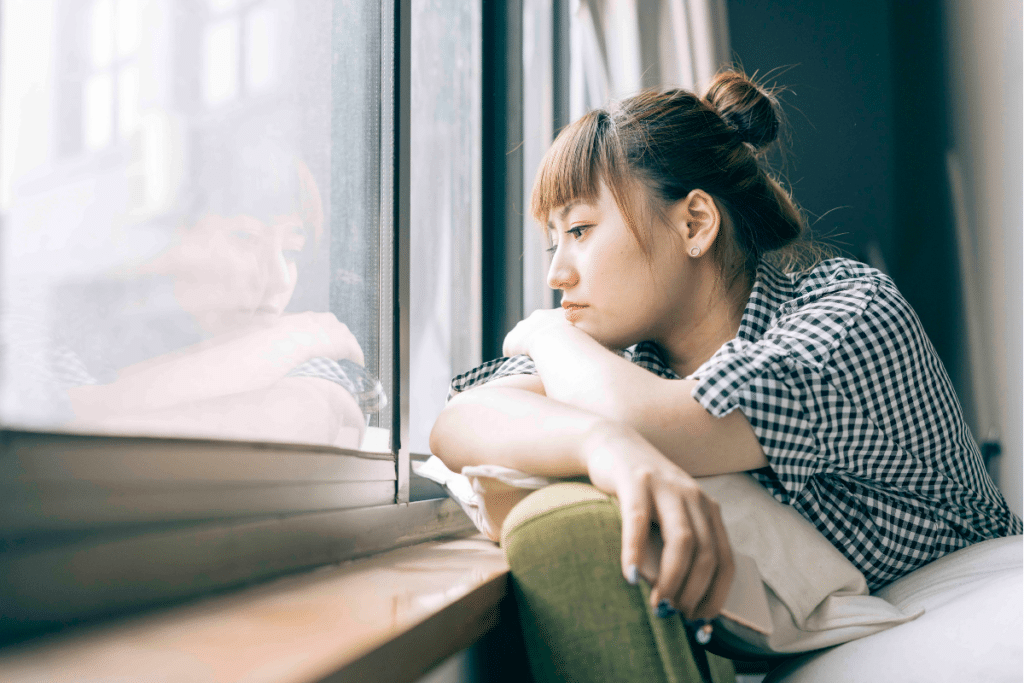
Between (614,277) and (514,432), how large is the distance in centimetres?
32

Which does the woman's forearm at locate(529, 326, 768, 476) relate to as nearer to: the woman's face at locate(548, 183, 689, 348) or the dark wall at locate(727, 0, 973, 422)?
the woman's face at locate(548, 183, 689, 348)

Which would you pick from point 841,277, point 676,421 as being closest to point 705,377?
point 676,421

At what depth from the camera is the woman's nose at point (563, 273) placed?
2.96ft

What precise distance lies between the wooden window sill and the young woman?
142mm

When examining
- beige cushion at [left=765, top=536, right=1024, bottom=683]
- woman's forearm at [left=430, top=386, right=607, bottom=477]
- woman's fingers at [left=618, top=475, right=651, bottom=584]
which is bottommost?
beige cushion at [left=765, top=536, right=1024, bottom=683]

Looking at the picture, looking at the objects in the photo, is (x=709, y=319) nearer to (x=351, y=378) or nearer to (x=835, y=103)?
(x=351, y=378)

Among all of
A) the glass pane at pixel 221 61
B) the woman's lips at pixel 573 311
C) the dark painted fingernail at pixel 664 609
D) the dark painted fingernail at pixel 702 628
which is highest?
the glass pane at pixel 221 61

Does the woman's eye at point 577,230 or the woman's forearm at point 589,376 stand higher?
the woman's eye at point 577,230

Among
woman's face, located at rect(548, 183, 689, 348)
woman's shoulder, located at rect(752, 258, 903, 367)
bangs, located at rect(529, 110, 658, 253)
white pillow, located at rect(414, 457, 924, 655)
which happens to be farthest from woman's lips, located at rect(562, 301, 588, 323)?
white pillow, located at rect(414, 457, 924, 655)

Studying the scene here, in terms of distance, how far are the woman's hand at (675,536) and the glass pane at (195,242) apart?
381 millimetres

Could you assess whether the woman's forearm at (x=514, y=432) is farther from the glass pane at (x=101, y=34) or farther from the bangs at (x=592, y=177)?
the glass pane at (x=101, y=34)

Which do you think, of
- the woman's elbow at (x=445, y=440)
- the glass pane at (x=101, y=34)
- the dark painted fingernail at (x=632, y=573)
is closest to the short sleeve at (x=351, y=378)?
the woman's elbow at (x=445, y=440)

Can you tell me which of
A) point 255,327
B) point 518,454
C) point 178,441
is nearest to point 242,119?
point 255,327

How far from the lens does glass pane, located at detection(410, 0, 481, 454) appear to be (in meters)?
1.30
